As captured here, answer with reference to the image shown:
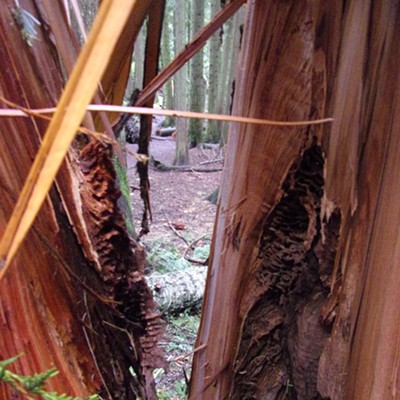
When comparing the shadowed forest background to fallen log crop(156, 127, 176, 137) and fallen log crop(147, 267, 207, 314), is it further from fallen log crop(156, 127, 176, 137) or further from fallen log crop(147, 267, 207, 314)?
fallen log crop(156, 127, 176, 137)

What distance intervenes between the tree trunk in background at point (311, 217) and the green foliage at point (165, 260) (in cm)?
195

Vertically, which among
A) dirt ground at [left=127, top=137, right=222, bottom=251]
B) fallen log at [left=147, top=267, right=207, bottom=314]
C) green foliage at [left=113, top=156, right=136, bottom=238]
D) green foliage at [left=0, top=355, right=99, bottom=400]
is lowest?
dirt ground at [left=127, top=137, right=222, bottom=251]

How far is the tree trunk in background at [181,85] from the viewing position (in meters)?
5.56

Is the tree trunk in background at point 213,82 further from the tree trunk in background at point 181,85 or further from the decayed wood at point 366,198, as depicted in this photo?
the decayed wood at point 366,198

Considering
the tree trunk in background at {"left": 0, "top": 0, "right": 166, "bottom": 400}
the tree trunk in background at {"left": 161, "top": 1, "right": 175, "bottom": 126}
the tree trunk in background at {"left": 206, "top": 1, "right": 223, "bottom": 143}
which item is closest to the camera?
the tree trunk in background at {"left": 0, "top": 0, "right": 166, "bottom": 400}

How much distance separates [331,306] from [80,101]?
56 cm

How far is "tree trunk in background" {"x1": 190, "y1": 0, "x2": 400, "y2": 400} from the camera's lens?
533mm

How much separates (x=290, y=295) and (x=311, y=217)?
5.7 inches

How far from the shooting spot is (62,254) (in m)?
0.58

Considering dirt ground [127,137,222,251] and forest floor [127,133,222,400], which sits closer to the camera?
forest floor [127,133,222,400]

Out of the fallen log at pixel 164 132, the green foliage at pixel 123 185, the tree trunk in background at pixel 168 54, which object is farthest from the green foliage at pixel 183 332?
the fallen log at pixel 164 132

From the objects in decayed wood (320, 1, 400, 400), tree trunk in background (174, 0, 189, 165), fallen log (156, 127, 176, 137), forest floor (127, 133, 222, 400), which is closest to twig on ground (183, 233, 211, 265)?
forest floor (127, 133, 222, 400)

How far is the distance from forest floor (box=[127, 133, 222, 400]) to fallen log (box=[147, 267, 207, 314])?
0.06m

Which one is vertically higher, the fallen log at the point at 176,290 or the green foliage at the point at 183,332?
the fallen log at the point at 176,290
